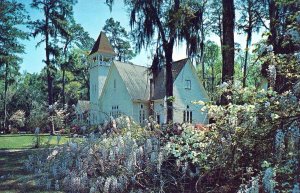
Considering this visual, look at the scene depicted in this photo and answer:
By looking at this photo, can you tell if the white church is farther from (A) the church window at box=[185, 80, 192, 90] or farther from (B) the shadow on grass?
(B) the shadow on grass

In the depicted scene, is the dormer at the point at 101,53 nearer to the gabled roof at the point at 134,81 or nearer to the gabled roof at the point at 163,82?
the gabled roof at the point at 134,81

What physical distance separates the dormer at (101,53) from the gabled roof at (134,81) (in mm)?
3193

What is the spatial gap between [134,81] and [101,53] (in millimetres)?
5562

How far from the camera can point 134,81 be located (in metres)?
26.2

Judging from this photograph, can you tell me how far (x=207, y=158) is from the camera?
4.96 meters

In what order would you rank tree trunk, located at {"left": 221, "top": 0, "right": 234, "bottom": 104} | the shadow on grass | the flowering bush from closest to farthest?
the flowering bush < the shadow on grass < tree trunk, located at {"left": 221, "top": 0, "right": 234, "bottom": 104}

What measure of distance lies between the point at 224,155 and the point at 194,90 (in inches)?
849

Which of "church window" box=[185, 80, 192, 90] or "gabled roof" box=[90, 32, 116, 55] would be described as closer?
"church window" box=[185, 80, 192, 90]

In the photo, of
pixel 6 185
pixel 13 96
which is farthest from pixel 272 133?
pixel 13 96

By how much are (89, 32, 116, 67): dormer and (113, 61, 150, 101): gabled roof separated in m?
3.19

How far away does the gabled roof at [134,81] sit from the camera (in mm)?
24953

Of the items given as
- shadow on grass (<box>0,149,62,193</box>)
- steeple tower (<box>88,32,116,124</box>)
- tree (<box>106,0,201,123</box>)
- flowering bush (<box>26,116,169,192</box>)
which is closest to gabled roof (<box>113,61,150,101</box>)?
steeple tower (<box>88,32,116,124</box>)

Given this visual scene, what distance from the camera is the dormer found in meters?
29.8

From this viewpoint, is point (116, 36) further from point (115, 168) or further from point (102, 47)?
point (115, 168)
